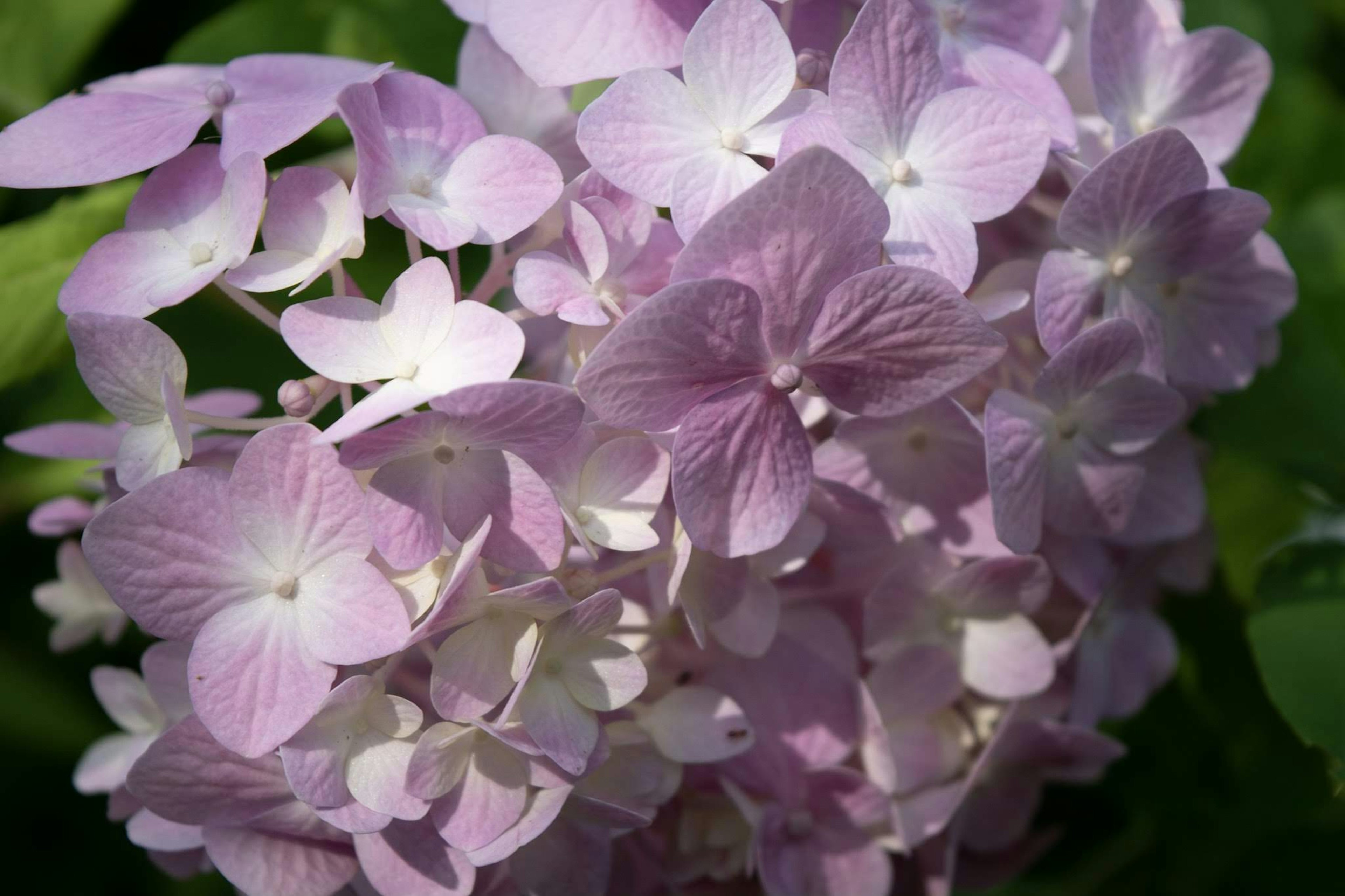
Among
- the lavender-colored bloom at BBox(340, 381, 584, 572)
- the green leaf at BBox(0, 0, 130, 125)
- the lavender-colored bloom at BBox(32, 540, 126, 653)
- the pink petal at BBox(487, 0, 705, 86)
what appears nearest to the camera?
the lavender-colored bloom at BBox(340, 381, 584, 572)

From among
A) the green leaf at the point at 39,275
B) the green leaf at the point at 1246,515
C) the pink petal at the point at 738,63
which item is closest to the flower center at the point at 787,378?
the pink petal at the point at 738,63

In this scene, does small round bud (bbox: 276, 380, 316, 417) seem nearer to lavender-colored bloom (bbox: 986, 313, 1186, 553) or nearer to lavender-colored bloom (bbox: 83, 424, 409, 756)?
lavender-colored bloom (bbox: 83, 424, 409, 756)

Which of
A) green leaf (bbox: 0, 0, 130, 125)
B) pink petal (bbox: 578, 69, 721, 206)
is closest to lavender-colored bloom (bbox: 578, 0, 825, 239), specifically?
pink petal (bbox: 578, 69, 721, 206)

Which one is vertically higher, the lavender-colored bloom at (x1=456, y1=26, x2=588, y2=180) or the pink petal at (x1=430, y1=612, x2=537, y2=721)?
the lavender-colored bloom at (x1=456, y1=26, x2=588, y2=180)

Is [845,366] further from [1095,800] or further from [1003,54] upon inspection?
[1095,800]

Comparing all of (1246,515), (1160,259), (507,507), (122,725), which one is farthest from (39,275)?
(1246,515)

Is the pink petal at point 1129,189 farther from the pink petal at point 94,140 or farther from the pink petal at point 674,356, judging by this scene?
the pink petal at point 94,140

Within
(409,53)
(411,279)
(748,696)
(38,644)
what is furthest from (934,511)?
(38,644)
